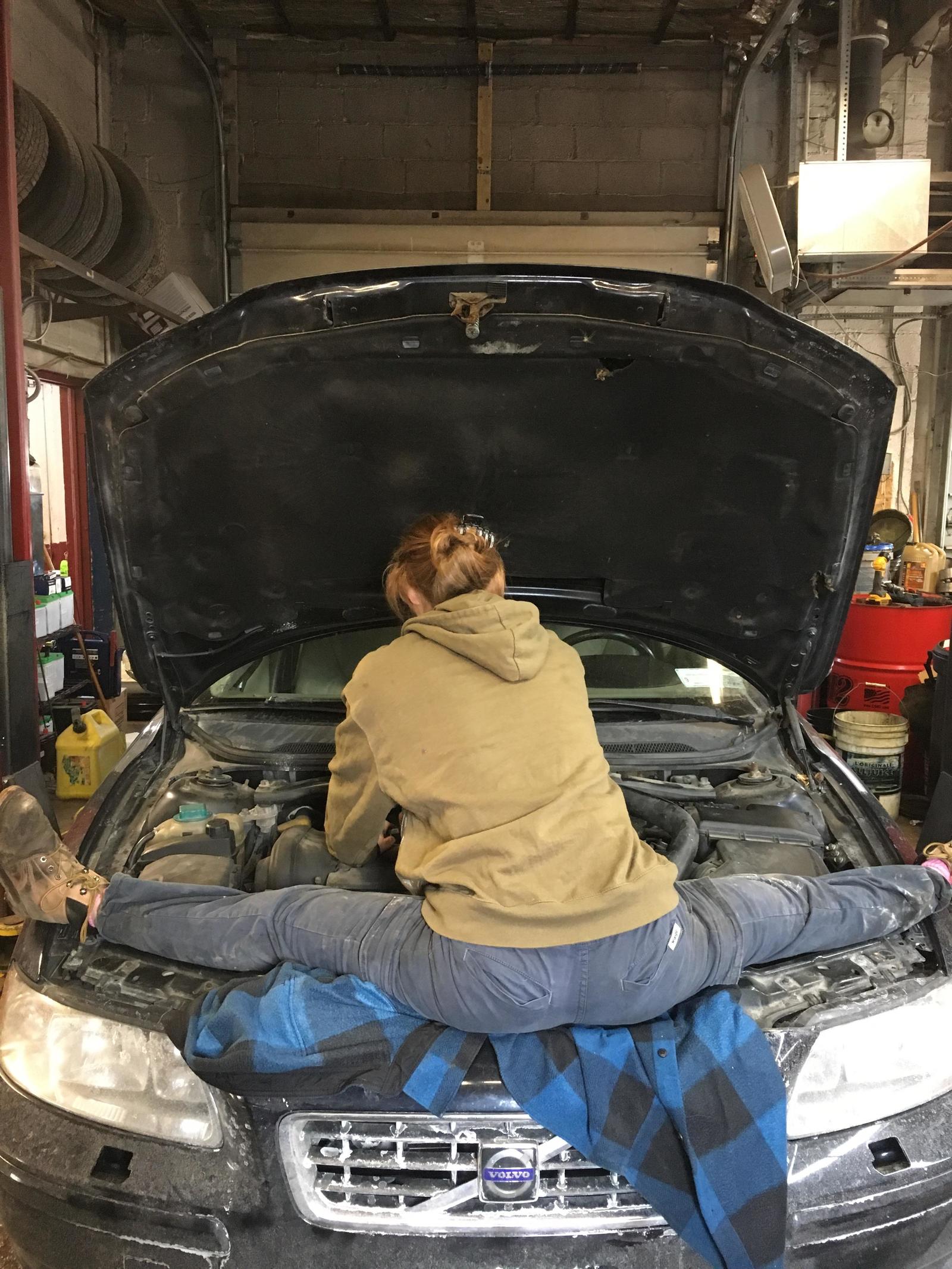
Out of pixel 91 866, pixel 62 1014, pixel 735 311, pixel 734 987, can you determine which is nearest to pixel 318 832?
pixel 91 866

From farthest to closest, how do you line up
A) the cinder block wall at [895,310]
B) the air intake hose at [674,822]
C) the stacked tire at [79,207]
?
the cinder block wall at [895,310] → the stacked tire at [79,207] → the air intake hose at [674,822]

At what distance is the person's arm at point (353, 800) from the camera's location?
5.68 ft

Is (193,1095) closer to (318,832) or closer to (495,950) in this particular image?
(495,950)

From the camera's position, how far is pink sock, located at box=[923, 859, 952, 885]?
6.04ft

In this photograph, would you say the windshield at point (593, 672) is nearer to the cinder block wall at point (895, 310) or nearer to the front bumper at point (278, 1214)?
the front bumper at point (278, 1214)

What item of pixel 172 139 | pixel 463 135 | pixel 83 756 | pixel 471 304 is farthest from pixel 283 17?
pixel 471 304

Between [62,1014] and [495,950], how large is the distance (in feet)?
2.49

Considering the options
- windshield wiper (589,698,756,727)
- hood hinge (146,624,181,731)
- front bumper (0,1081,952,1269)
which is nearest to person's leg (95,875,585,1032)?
front bumper (0,1081,952,1269)

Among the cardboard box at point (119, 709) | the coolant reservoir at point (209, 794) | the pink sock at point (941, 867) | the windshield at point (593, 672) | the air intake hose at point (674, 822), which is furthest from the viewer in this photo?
the cardboard box at point (119, 709)

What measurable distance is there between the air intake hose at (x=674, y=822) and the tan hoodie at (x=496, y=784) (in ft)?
1.66

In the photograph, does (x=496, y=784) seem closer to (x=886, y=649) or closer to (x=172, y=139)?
(x=886, y=649)

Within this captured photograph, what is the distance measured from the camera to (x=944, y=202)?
216 inches

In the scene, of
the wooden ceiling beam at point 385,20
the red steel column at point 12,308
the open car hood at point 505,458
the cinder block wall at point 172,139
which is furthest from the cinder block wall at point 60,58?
the open car hood at point 505,458

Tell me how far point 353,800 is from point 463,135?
5.97 metres
